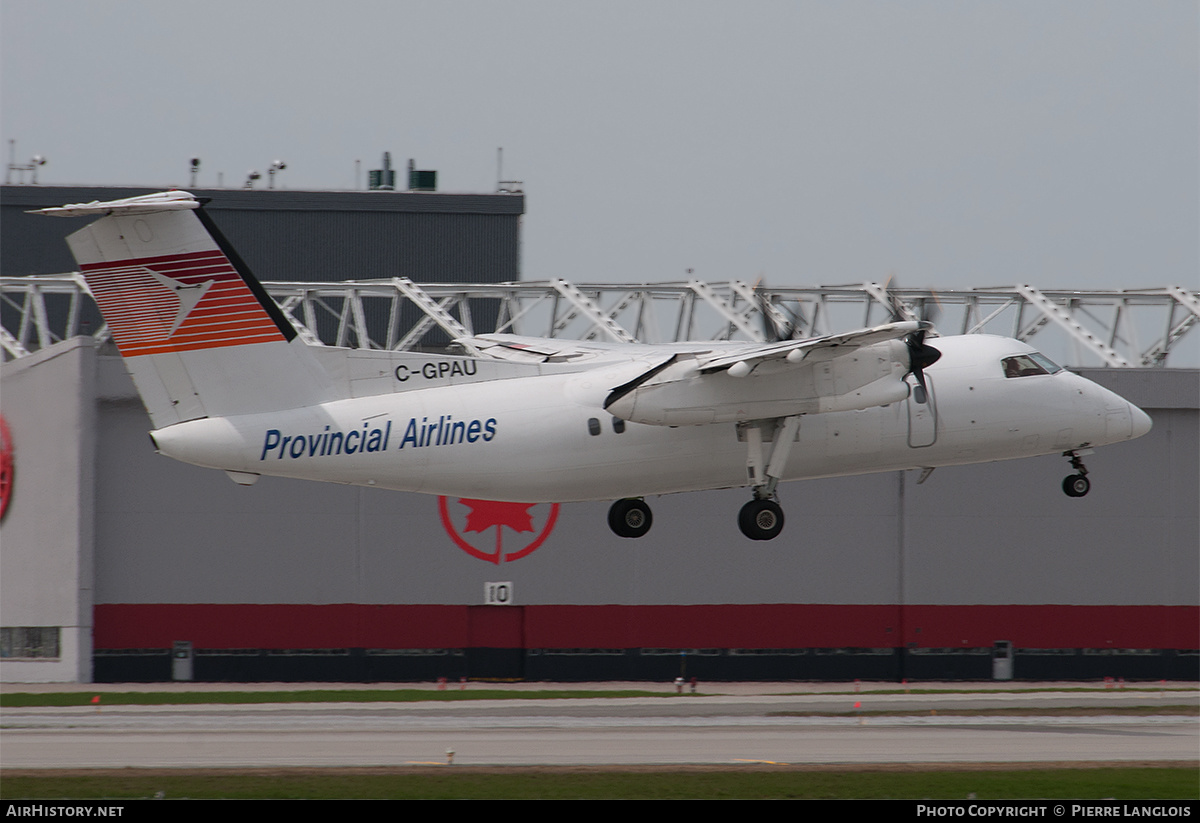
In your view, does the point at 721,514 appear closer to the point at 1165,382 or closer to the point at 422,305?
the point at 422,305

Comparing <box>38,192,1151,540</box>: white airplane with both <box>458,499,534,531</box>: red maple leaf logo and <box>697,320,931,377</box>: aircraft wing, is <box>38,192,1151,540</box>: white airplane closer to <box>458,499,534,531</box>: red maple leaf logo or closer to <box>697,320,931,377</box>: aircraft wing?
<box>697,320,931,377</box>: aircraft wing

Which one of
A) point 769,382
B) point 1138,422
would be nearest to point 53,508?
point 769,382

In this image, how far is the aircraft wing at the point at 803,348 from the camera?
74.4 ft

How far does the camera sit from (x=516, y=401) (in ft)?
80.3

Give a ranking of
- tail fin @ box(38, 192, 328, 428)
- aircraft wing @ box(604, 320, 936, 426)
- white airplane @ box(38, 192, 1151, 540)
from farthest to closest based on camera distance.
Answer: aircraft wing @ box(604, 320, 936, 426) → white airplane @ box(38, 192, 1151, 540) → tail fin @ box(38, 192, 328, 428)

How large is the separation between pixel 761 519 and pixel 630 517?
277 cm

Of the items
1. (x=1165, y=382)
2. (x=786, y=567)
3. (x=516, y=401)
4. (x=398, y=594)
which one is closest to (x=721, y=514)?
(x=786, y=567)

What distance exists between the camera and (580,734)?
32.4 meters

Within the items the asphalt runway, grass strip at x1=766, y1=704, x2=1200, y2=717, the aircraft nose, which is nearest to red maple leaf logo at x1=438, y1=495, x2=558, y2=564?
the asphalt runway

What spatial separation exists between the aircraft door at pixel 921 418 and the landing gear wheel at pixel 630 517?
5.43 meters

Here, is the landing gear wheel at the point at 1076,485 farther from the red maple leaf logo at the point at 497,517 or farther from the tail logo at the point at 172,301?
the red maple leaf logo at the point at 497,517

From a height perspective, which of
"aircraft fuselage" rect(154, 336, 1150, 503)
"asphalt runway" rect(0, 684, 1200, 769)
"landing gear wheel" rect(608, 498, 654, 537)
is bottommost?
"asphalt runway" rect(0, 684, 1200, 769)

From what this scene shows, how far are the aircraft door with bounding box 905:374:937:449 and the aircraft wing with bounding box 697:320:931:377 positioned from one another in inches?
105

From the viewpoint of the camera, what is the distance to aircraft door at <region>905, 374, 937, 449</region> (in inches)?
1021
